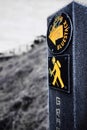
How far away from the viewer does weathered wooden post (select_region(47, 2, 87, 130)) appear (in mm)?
2537

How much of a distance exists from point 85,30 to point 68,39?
236mm

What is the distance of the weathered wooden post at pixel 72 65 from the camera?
2.54 m

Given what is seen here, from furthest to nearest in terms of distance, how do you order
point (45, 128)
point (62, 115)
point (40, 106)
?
point (40, 106) < point (45, 128) < point (62, 115)

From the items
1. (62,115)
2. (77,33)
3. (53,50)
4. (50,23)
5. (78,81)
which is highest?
(50,23)

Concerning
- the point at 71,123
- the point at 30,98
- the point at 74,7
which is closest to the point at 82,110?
the point at 71,123

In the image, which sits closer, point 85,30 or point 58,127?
point 85,30

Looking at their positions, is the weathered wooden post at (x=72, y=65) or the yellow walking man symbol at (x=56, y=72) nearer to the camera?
the weathered wooden post at (x=72, y=65)

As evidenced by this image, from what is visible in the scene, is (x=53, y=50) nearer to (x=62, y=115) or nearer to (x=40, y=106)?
(x=62, y=115)

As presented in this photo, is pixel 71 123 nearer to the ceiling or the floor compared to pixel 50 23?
nearer to the floor

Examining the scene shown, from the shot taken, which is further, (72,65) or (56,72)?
(56,72)

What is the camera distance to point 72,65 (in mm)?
2551

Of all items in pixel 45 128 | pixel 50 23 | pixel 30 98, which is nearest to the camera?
pixel 50 23

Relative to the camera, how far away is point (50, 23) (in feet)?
9.73

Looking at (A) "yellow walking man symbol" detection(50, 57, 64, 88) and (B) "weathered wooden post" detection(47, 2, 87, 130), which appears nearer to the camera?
(B) "weathered wooden post" detection(47, 2, 87, 130)
